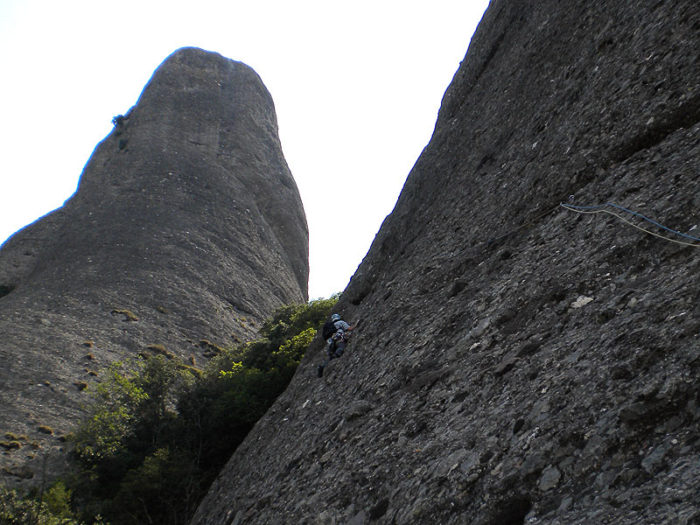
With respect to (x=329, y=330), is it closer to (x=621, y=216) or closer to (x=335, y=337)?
(x=335, y=337)

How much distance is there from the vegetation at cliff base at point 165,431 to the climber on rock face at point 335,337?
22.8 ft

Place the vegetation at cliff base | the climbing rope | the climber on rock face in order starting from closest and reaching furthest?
1. the climbing rope
2. the climber on rock face
3. the vegetation at cliff base

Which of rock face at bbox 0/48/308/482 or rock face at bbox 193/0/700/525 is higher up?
rock face at bbox 0/48/308/482

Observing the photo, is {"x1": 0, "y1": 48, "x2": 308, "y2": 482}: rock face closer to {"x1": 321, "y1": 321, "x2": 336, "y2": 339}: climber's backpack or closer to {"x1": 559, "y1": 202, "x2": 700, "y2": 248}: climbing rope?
{"x1": 321, "y1": 321, "x2": 336, "y2": 339}: climber's backpack

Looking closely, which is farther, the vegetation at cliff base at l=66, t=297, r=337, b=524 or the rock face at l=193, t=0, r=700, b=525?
the vegetation at cliff base at l=66, t=297, r=337, b=524

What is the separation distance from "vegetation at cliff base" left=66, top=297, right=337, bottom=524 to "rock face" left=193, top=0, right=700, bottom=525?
14.4ft

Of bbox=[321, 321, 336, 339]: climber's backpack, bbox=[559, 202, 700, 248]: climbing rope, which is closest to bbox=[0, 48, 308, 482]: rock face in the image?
bbox=[321, 321, 336, 339]: climber's backpack

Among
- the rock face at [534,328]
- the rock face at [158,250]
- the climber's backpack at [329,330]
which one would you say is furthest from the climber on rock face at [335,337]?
the rock face at [158,250]

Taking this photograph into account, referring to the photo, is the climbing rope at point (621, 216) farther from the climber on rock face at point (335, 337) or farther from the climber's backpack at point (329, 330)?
the climber's backpack at point (329, 330)

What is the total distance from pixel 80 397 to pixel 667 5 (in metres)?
27.5

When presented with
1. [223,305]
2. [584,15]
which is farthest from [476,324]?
[223,305]

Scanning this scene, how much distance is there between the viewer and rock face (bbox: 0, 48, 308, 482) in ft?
101

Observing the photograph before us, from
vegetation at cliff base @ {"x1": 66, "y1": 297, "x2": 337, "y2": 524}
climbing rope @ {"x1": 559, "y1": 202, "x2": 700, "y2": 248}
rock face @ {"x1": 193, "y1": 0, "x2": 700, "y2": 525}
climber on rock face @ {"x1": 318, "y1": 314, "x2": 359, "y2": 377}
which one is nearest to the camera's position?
rock face @ {"x1": 193, "y1": 0, "x2": 700, "y2": 525}

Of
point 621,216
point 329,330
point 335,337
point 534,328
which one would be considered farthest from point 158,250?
point 621,216
